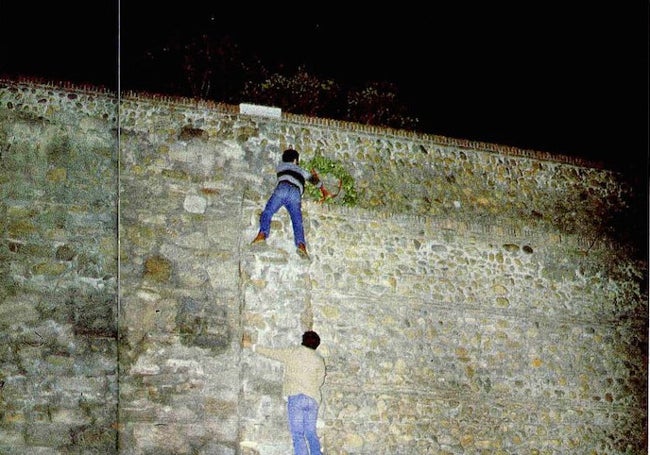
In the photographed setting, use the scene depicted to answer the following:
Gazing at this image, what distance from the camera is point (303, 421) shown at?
22.9 ft

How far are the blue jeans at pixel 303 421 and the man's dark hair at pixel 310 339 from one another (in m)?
0.48

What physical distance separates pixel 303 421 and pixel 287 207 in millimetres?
2192

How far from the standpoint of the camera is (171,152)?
25.6 feet

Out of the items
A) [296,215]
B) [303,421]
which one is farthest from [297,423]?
[296,215]

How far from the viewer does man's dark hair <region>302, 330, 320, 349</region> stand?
7159mm

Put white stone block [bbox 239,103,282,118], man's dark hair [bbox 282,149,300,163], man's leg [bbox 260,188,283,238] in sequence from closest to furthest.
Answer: man's leg [bbox 260,188,283,238] < man's dark hair [bbox 282,149,300,163] < white stone block [bbox 239,103,282,118]

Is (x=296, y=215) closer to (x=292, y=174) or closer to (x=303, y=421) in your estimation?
(x=292, y=174)

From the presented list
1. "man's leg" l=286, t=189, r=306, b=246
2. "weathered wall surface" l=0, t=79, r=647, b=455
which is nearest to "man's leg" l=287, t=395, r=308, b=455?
"weathered wall surface" l=0, t=79, r=647, b=455

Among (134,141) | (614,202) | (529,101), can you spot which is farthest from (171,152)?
(529,101)

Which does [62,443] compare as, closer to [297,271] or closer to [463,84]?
[297,271]

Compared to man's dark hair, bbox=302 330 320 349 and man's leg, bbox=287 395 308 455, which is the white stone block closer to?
man's dark hair, bbox=302 330 320 349

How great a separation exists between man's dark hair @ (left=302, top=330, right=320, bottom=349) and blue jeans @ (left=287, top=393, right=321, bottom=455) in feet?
1.58

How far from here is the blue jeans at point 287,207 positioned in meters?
7.68

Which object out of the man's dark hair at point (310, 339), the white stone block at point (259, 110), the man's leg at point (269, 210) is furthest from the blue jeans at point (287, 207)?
the man's dark hair at point (310, 339)
